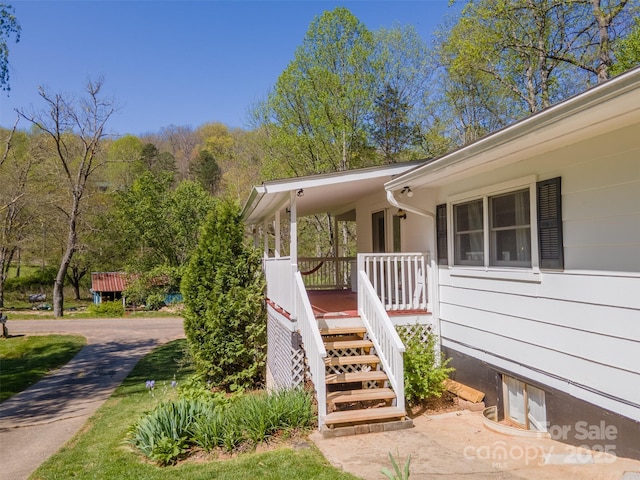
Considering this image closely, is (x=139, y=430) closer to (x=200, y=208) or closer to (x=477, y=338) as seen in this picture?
(x=477, y=338)

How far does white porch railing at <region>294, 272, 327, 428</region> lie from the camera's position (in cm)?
485

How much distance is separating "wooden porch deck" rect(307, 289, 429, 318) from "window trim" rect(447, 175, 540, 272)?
133cm

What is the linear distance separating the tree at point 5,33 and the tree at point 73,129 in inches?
472

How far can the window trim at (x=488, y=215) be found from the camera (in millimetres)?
4559

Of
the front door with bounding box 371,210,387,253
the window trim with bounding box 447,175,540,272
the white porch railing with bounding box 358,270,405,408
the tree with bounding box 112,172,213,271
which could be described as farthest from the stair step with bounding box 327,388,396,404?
the tree with bounding box 112,172,213,271

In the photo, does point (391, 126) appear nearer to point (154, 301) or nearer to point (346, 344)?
point (346, 344)

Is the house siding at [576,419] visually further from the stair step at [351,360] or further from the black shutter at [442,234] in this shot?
the black shutter at [442,234]

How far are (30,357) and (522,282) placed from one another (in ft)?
46.5

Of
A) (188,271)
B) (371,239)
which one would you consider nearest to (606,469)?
(371,239)

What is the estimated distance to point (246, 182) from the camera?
26141mm

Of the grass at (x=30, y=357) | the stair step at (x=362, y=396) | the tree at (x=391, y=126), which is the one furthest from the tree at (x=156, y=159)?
the stair step at (x=362, y=396)

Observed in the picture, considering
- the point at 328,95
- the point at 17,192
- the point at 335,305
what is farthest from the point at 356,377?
the point at 17,192

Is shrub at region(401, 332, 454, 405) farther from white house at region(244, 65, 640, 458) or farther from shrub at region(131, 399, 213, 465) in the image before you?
shrub at region(131, 399, 213, 465)

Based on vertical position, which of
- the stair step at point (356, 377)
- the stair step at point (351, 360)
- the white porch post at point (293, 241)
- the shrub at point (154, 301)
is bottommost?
the shrub at point (154, 301)
